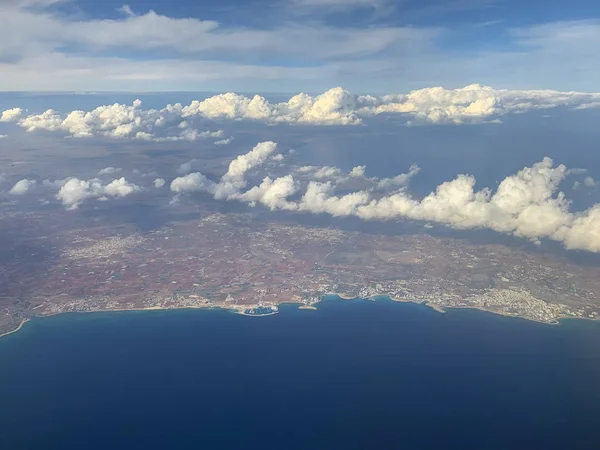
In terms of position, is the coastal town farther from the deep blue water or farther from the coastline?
the deep blue water

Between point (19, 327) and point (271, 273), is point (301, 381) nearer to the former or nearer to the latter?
point (271, 273)

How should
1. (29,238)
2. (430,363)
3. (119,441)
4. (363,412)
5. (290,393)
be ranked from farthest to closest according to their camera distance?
1. (29,238)
2. (430,363)
3. (290,393)
4. (363,412)
5. (119,441)

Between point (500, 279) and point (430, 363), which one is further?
point (500, 279)

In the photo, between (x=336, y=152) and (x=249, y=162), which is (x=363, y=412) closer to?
(x=249, y=162)

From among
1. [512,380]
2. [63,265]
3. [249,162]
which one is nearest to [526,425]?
[512,380]

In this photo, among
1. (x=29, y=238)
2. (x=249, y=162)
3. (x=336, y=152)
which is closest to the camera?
(x=29, y=238)

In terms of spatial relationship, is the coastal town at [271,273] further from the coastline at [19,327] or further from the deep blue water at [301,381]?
the deep blue water at [301,381]

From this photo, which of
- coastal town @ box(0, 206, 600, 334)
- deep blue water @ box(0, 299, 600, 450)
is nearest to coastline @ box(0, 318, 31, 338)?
coastal town @ box(0, 206, 600, 334)
